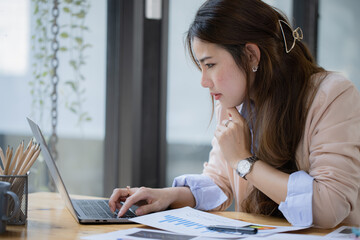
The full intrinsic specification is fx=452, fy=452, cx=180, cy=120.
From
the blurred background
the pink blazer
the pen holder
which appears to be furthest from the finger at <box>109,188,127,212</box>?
the blurred background

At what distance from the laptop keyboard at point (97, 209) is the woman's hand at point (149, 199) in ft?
0.07

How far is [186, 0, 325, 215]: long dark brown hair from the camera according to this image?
132 centimetres

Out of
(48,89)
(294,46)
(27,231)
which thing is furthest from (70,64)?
(27,231)

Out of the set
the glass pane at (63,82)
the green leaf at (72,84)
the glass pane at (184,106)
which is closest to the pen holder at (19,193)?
the glass pane at (63,82)

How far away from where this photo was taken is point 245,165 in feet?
4.16

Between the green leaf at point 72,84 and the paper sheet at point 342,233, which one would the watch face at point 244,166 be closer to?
the paper sheet at point 342,233

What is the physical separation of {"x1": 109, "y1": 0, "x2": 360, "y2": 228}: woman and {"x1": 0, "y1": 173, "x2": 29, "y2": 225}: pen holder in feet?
0.77

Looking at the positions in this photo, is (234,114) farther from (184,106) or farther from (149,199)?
(184,106)

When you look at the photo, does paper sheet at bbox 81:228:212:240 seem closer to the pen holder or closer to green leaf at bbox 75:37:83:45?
the pen holder

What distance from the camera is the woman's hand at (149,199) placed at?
121 centimetres

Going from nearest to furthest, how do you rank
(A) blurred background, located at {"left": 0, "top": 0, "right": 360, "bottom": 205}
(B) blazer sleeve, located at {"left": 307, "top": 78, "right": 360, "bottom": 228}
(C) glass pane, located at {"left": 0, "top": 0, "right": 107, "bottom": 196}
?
(B) blazer sleeve, located at {"left": 307, "top": 78, "right": 360, "bottom": 228}
(C) glass pane, located at {"left": 0, "top": 0, "right": 107, "bottom": 196}
(A) blurred background, located at {"left": 0, "top": 0, "right": 360, "bottom": 205}

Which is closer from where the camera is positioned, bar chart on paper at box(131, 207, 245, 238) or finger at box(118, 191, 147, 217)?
bar chart on paper at box(131, 207, 245, 238)

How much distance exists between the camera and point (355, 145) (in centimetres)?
120

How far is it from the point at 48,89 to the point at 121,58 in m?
0.47
